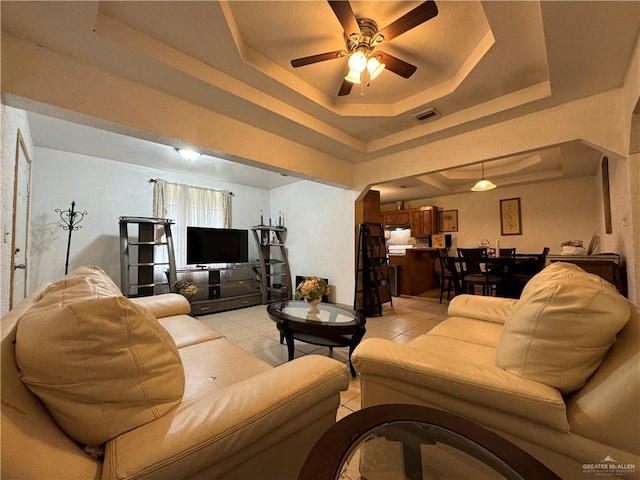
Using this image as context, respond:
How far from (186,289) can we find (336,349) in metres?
2.72

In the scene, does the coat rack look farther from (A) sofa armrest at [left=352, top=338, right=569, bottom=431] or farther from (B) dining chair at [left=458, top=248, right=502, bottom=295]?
(B) dining chair at [left=458, top=248, right=502, bottom=295]

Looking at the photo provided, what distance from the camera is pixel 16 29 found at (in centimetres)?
160

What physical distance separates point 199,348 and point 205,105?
7.28 ft

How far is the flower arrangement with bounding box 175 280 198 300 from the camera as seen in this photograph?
13.3 ft

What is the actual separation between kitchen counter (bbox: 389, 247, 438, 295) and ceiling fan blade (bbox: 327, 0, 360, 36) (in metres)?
4.58

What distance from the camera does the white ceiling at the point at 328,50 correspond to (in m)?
1.57

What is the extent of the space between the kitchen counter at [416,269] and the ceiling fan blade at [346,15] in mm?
4576

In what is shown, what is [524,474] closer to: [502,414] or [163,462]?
[502,414]

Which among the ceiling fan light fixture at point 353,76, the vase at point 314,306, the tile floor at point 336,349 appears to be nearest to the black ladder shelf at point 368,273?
the tile floor at point 336,349

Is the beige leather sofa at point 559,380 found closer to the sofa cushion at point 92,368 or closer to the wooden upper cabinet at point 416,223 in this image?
the sofa cushion at point 92,368

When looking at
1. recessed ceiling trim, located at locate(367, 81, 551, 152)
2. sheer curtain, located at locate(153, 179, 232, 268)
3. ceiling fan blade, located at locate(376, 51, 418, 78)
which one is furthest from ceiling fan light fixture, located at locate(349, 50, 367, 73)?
sheer curtain, located at locate(153, 179, 232, 268)

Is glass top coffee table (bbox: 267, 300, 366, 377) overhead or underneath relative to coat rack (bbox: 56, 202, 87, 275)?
underneath

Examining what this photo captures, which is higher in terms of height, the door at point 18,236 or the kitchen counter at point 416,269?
the door at point 18,236

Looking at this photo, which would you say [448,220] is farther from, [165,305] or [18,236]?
[18,236]
